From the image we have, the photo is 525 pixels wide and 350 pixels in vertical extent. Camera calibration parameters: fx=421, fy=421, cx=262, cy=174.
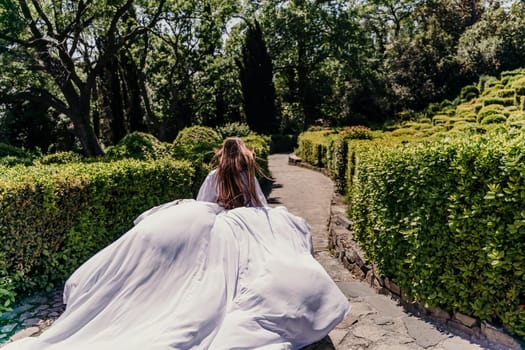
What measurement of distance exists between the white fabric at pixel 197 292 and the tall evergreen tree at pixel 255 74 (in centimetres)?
2922

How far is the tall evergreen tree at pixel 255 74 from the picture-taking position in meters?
32.0

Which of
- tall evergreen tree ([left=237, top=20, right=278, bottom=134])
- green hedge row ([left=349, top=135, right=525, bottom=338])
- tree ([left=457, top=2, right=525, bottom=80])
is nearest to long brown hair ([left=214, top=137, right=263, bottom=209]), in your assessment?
green hedge row ([left=349, top=135, right=525, bottom=338])

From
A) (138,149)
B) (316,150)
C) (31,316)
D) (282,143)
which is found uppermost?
(138,149)

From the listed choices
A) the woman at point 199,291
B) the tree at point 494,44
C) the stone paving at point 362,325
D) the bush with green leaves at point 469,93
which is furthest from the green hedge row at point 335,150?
the tree at point 494,44

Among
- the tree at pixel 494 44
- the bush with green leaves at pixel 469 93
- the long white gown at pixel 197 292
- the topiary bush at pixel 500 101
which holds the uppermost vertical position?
the tree at pixel 494 44

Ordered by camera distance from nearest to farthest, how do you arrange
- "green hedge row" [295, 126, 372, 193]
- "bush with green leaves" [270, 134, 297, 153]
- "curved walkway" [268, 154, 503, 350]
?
"curved walkway" [268, 154, 503, 350]
"green hedge row" [295, 126, 372, 193]
"bush with green leaves" [270, 134, 297, 153]

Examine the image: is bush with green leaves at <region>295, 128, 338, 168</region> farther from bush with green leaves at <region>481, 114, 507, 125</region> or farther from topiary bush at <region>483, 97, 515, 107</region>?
bush with green leaves at <region>481, 114, 507, 125</region>

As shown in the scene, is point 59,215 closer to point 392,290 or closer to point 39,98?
point 392,290

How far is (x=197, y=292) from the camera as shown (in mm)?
3209

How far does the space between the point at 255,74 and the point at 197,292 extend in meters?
30.0

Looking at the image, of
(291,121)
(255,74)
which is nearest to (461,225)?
(255,74)

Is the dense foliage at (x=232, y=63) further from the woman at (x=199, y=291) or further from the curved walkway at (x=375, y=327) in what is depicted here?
the woman at (x=199, y=291)

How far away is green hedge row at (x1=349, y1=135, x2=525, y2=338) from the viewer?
3246 mm

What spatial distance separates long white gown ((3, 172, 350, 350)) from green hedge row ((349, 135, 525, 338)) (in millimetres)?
1118
